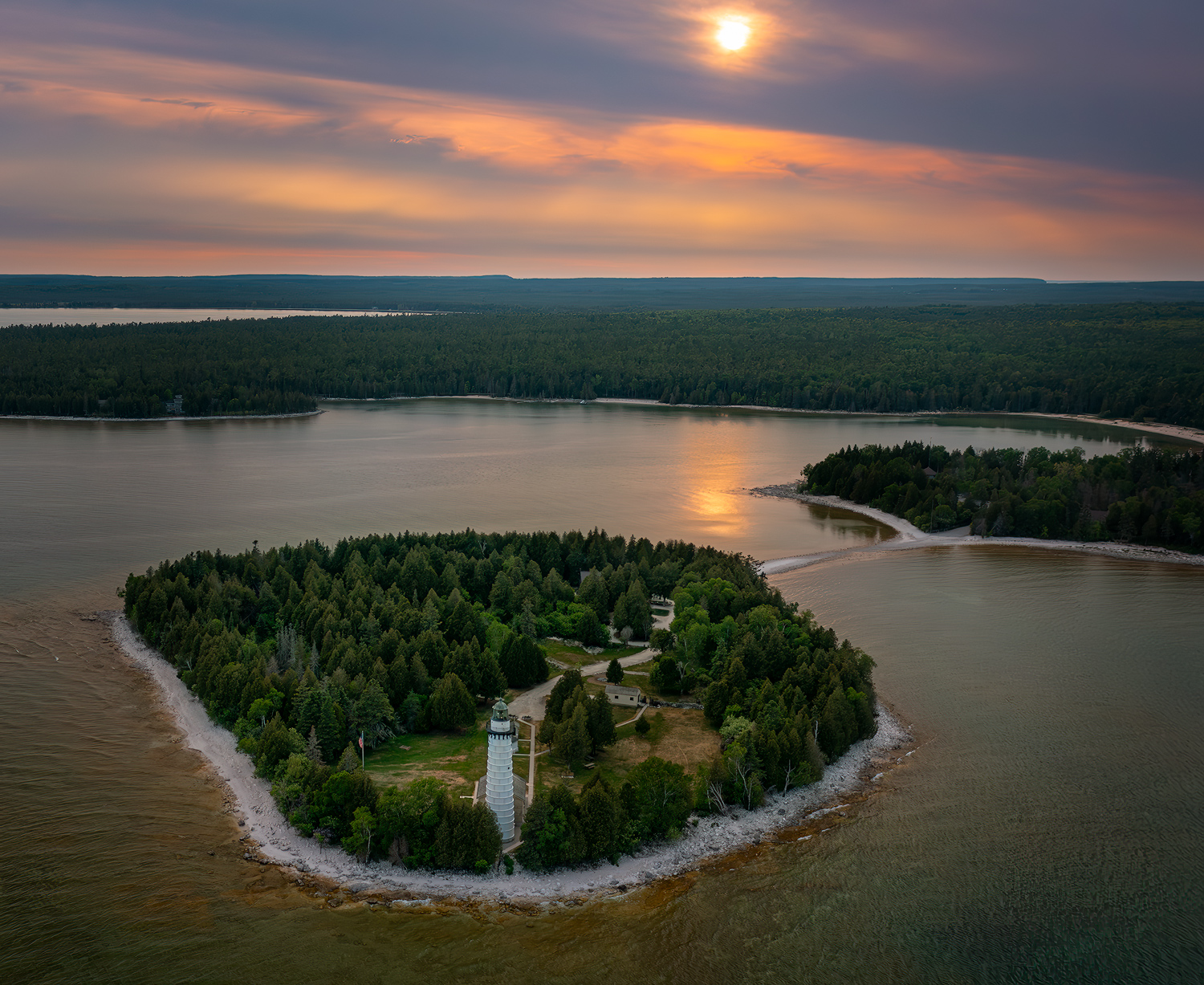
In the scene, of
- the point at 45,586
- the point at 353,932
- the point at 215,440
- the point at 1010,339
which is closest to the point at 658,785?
the point at 353,932

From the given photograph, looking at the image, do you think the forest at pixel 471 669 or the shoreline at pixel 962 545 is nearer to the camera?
the forest at pixel 471 669

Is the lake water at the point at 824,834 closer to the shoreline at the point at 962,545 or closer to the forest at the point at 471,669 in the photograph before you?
the shoreline at the point at 962,545

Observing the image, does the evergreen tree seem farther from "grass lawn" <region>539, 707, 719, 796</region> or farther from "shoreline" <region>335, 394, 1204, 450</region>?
"shoreline" <region>335, 394, 1204, 450</region>

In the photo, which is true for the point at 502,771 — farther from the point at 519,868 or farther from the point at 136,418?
the point at 136,418

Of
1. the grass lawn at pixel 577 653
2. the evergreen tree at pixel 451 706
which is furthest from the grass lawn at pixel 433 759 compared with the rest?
the grass lawn at pixel 577 653

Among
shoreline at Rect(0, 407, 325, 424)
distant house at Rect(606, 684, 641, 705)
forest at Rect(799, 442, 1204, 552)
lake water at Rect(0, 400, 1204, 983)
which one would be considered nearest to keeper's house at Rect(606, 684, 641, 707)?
distant house at Rect(606, 684, 641, 705)

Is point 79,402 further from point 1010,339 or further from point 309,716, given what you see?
point 1010,339
